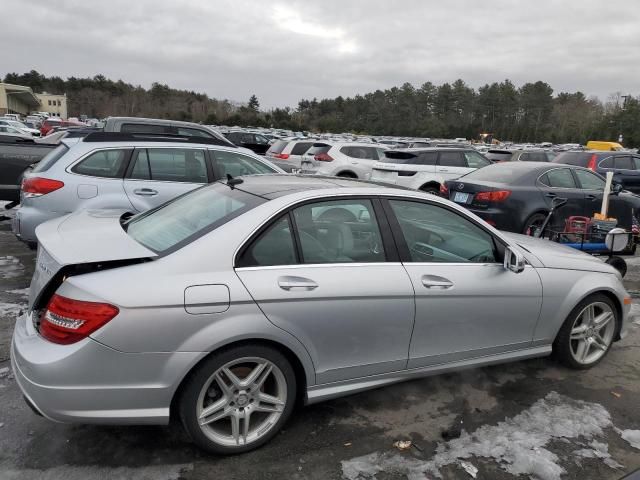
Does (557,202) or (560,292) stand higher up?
(557,202)

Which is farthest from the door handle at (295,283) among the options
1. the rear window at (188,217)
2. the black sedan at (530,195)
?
the black sedan at (530,195)

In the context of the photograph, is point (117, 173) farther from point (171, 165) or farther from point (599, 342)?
point (599, 342)

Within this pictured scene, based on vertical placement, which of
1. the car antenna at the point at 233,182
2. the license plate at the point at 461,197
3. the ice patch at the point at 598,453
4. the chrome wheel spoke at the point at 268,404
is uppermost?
the car antenna at the point at 233,182

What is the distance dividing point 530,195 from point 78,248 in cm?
682

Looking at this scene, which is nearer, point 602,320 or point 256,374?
point 256,374

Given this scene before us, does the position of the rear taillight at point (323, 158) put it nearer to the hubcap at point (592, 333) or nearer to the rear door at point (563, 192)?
the rear door at point (563, 192)

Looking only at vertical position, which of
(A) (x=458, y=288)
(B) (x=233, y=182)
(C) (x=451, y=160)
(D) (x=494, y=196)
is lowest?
(A) (x=458, y=288)

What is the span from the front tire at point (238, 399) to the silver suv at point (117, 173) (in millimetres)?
3588

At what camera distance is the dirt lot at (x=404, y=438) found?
2.67 m

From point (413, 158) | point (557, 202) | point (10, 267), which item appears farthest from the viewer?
point (413, 158)

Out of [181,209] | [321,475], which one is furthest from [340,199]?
[321,475]

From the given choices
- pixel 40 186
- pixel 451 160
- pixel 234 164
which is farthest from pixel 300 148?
pixel 40 186

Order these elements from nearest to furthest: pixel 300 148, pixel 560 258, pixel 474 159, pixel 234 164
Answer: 1. pixel 560 258
2. pixel 234 164
3. pixel 474 159
4. pixel 300 148

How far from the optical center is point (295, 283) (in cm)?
274
